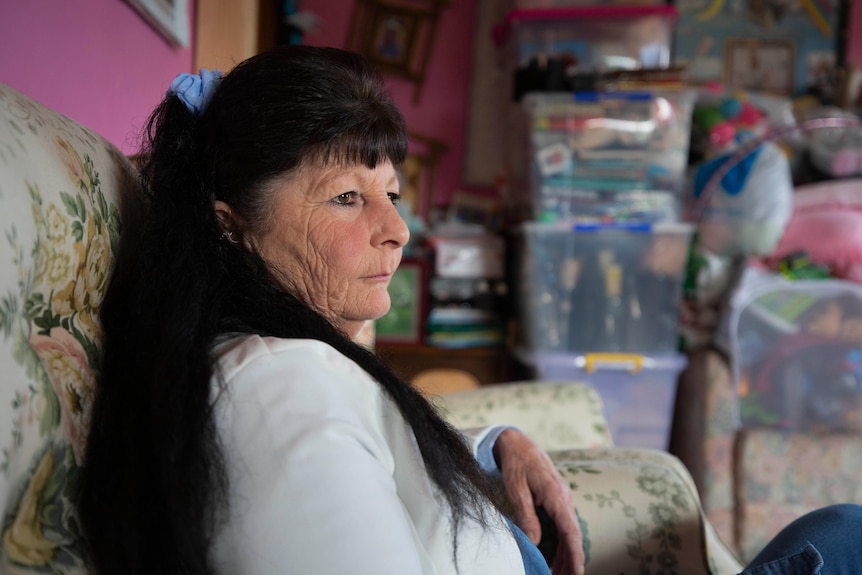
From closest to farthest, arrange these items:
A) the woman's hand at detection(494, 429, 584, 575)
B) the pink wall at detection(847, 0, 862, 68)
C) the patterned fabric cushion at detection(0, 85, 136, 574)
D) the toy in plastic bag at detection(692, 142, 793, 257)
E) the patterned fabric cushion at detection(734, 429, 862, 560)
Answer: the patterned fabric cushion at detection(0, 85, 136, 574)
the woman's hand at detection(494, 429, 584, 575)
the patterned fabric cushion at detection(734, 429, 862, 560)
the toy in plastic bag at detection(692, 142, 793, 257)
the pink wall at detection(847, 0, 862, 68)

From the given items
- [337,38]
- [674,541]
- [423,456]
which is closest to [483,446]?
[674,541]

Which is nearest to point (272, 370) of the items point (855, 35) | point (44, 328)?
point (44, 328)

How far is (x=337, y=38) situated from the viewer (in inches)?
123

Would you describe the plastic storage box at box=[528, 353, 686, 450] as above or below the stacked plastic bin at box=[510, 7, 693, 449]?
below

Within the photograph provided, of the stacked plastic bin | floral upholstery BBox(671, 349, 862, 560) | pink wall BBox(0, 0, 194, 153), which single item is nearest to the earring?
pink wall BBox(0, 0, 194, 153)

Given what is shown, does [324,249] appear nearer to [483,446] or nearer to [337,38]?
[483,446]

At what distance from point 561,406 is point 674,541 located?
1.41ft

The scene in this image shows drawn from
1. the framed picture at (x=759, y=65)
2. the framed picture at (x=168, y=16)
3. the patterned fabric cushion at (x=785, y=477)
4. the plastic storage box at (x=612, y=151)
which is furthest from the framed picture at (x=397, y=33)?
the patterned fabric cushion at (x=785, y=477)

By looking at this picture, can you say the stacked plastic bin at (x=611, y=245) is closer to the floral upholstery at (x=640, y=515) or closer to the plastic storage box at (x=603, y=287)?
the plastic storage box at (x=603, y=287)

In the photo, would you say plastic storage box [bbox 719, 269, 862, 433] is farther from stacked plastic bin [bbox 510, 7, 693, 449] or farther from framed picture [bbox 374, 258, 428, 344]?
framed picture [bbox 374, 258, 428, 344]

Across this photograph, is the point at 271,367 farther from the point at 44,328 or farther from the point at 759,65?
the point at 759,65

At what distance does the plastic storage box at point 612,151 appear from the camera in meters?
2.38

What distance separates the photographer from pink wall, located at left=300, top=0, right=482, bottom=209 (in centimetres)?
314

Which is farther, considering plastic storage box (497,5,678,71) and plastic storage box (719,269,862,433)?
plastic storage box (497,5,678,71)
